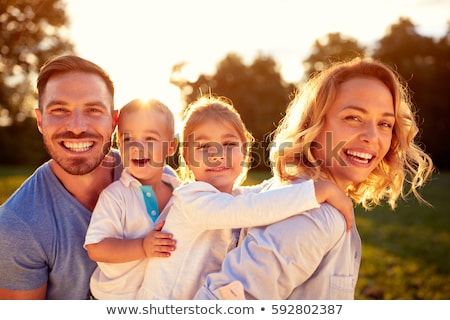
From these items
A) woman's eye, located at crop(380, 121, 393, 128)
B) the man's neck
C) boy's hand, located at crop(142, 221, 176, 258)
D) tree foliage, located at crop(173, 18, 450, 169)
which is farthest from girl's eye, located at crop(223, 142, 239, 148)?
tree foliage, located at crop(173, 18, 450, 169)

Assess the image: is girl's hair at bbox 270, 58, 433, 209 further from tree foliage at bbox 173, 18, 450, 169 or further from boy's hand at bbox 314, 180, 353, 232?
tree foliage at bbox 173, 18, 450, 169

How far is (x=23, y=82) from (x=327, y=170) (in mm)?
23572

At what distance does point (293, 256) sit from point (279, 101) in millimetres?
29448

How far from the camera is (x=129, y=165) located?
2936 millimetres

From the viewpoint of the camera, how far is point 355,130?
2619 millimetres

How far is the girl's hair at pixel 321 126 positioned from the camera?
269 centimetres

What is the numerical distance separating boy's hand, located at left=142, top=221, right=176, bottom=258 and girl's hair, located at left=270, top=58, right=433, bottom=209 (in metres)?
0.66

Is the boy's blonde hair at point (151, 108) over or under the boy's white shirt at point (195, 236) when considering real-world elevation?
over

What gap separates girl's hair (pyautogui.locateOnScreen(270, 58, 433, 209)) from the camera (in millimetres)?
2686

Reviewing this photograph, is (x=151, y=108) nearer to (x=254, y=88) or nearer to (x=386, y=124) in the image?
(x=386, y=124)

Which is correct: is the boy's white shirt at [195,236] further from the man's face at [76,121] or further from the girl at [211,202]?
the man's face at [76,121]

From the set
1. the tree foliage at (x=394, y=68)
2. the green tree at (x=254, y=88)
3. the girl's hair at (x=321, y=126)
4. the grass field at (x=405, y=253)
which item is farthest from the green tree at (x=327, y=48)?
the girl's hair at (x=321, y=126)
